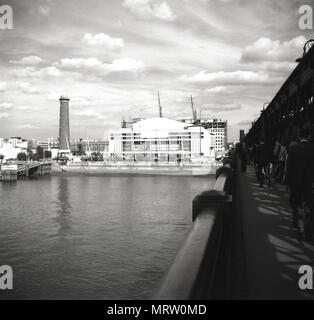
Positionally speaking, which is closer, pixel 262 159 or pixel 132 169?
pixel 262 159

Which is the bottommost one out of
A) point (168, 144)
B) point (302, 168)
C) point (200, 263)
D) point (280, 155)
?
point (200, 263)

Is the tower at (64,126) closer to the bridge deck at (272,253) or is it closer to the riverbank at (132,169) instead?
the riverbank at (132,169)

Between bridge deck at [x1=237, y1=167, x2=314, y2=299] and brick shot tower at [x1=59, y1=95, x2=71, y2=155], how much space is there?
597 feet

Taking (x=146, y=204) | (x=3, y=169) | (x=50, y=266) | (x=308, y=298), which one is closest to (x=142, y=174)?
(x=3, y=169)

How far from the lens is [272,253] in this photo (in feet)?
17.6

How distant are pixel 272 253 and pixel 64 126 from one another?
186m

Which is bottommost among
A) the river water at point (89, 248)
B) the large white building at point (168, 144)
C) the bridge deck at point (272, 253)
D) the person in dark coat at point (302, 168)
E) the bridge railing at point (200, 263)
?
the river water at point (89, 248)

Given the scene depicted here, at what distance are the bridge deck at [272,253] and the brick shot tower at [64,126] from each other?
597 feet

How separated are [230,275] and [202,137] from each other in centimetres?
18329

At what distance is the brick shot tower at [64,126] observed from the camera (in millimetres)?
186000

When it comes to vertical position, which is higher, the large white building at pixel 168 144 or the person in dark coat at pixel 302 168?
the large white building at pixel 168 144

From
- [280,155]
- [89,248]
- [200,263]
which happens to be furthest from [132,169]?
[200,263]

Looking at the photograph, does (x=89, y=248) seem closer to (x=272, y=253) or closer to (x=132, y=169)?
(x=272, y=253)

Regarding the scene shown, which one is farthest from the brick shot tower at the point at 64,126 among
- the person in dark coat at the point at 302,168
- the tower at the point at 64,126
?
the person in dark coat at the point at 302,168
